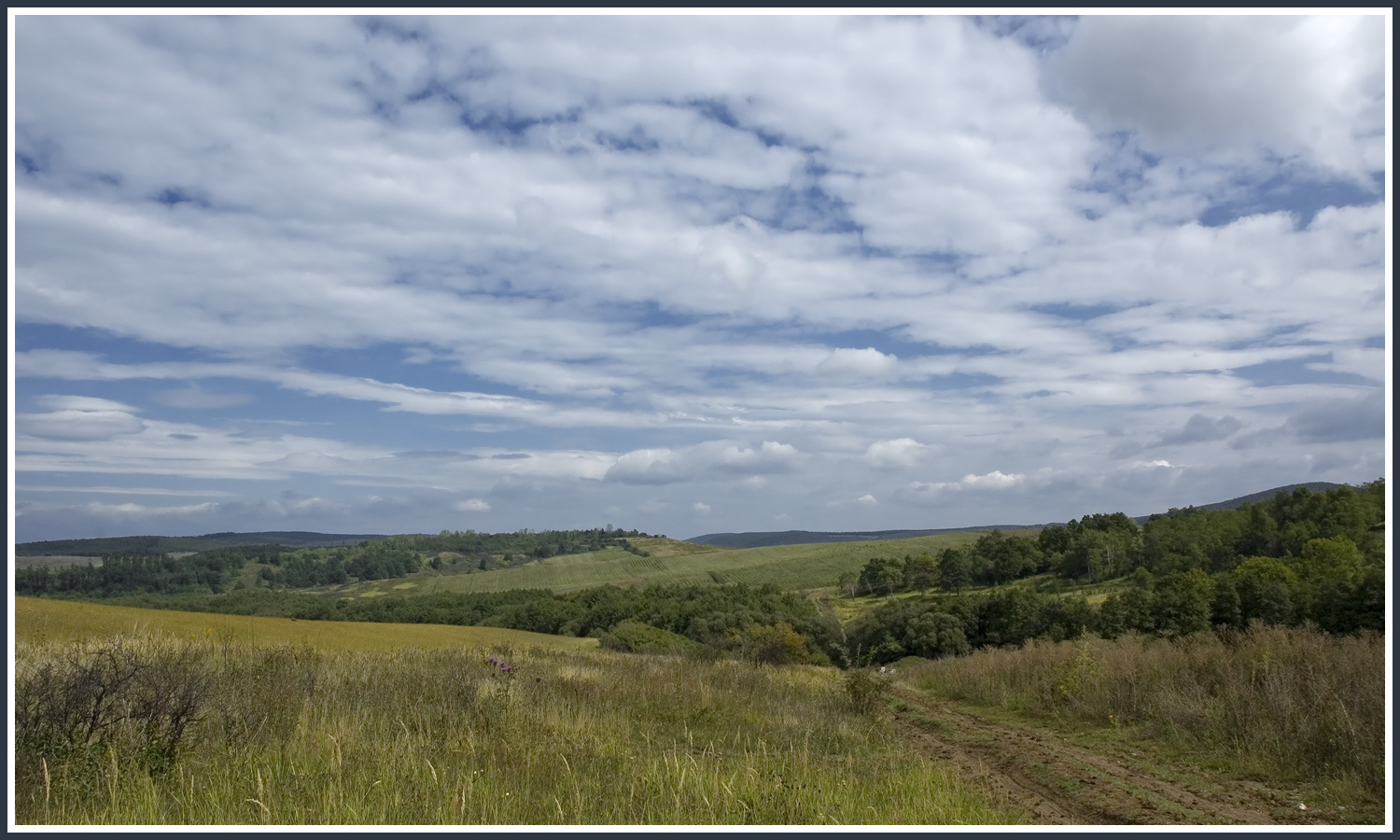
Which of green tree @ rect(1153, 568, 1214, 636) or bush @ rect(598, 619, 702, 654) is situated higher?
green tree @ rect(1153, 568, 1214, 636)

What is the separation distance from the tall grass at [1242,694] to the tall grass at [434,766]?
4265 millimetres

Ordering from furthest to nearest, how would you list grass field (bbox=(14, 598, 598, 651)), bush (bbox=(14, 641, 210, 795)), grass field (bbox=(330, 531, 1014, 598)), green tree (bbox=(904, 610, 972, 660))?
grass field (bbox=(330, 531, 1014, 598)), green tree (bbox=(904, 610, 972, 660)), grass field (bbox=(14, 598, 598, 651)), bush (bbox=(14, 641, 210, 795))

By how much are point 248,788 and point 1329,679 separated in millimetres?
12910

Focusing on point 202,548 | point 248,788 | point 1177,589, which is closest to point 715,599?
point 1177,589

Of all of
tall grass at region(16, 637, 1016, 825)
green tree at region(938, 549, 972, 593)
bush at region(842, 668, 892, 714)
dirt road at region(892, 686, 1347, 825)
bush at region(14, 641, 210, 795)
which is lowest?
green tree at region(938, 549, 972, 593)

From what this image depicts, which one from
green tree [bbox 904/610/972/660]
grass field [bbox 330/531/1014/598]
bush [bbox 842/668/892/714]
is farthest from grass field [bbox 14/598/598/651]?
grass field [bbox 330/531/1014/598]

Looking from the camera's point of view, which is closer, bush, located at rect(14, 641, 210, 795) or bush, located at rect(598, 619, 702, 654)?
bush, located at rect(14, 641, 210, 795)

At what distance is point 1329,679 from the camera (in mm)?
10656

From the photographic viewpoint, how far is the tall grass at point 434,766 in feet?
17.4

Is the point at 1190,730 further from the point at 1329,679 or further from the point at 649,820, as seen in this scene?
the point at 649,820

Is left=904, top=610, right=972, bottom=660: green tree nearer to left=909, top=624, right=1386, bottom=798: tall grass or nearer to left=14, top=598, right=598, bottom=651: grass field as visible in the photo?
left=909, top=624, right=1386, bottom=798: tall grass

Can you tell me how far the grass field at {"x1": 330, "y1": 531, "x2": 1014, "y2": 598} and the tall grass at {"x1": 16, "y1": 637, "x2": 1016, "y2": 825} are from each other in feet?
321

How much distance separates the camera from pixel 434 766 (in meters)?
6.38

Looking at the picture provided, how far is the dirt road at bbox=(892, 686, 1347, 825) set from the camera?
24.7ft
